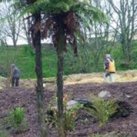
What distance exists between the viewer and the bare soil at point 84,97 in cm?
1545

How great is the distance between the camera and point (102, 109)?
15.8 m

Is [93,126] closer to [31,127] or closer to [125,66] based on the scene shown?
[31,127]

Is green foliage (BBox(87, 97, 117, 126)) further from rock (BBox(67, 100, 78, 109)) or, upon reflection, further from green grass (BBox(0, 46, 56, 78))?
green grass (BBox(0, 46, 56, 78))

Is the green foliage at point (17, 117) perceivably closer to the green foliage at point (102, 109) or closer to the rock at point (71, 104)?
the rock at point (71, 104)

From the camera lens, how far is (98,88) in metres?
21.4

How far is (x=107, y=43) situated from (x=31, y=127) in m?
43.2

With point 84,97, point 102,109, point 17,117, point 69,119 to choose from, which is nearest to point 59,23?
point 69,119

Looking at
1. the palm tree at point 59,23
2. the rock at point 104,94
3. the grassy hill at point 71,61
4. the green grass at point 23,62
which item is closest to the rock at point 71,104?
the rock at point 104,94

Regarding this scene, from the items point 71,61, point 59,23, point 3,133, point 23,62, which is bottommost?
point 23,62

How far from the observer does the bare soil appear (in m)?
15.4

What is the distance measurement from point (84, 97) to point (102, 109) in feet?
12.7

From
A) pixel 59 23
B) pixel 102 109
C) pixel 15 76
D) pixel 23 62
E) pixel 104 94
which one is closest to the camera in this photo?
pixel 59 23

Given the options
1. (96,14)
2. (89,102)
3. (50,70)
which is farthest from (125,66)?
(96,14)

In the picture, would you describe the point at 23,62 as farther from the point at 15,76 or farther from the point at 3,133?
the point at 3,133
